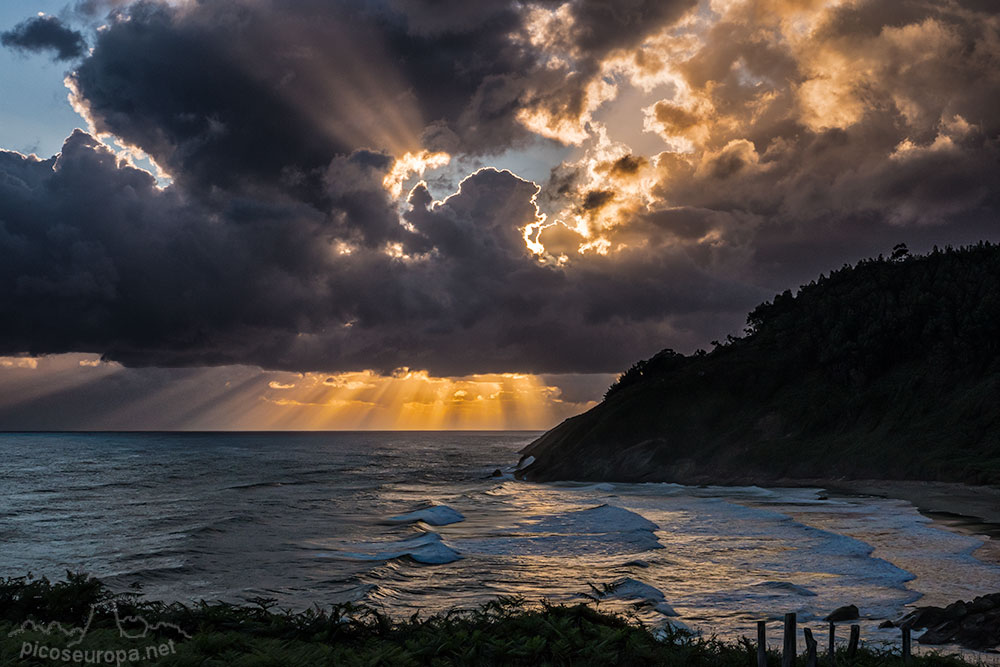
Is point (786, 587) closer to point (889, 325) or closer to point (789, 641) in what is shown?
point (789, 641)

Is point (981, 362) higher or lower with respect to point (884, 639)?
higher

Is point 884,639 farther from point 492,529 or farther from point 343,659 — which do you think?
point 492,529

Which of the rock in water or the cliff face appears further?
the cliff face

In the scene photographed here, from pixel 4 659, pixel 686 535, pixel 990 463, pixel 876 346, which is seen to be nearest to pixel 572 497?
pixel 686 535

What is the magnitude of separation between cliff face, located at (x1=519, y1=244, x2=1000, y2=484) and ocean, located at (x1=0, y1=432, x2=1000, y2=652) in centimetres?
826

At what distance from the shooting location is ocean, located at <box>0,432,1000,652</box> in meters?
21.0

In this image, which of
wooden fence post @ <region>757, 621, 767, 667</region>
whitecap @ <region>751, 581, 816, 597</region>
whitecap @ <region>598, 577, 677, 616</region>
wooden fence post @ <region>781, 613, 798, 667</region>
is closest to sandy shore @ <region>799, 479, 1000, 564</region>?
whitecap @ <region>751, 581, 816, 597</region>

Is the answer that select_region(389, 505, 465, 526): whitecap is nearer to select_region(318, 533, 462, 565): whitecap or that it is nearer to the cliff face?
select_region(318, 533, 462, 565): whitecap

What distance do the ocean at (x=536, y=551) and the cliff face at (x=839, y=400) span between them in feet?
27.1

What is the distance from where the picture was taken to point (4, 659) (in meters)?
9.99

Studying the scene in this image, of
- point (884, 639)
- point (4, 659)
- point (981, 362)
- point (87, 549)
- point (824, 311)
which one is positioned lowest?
point (87, 549)

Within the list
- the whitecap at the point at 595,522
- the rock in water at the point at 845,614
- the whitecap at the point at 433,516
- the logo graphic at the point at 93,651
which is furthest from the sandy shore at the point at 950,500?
the whitecap at the point at 433,516

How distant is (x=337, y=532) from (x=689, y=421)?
46.6 m

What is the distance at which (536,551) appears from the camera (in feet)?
101
